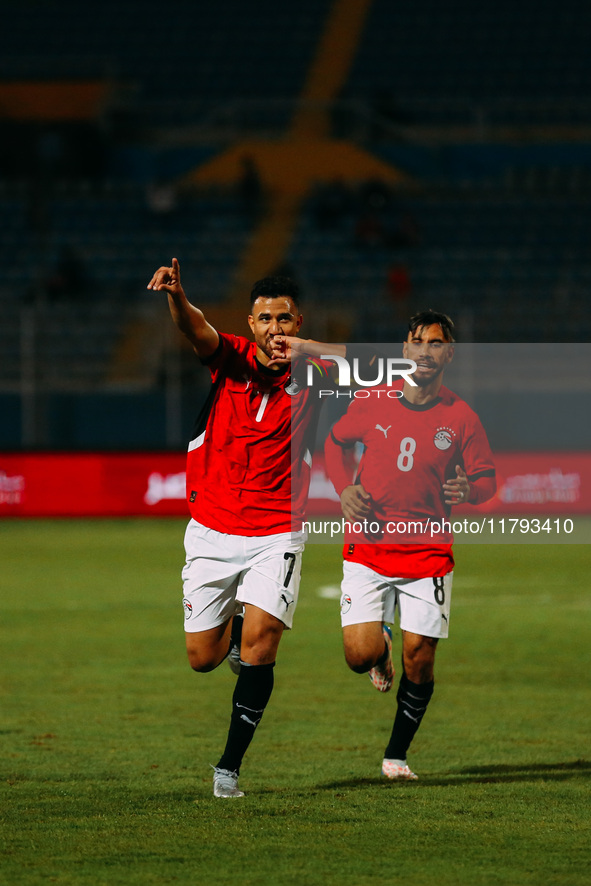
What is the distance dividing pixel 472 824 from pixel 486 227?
76.3 feet

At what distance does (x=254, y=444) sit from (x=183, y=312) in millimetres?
706

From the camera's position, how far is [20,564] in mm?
16062

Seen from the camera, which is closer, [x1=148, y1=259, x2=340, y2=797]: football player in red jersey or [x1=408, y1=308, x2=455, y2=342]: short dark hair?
[x1=148, y1=259, x2=340, y2=797]: football player in red jersey

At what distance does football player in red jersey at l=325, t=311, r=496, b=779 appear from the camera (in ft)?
20.1

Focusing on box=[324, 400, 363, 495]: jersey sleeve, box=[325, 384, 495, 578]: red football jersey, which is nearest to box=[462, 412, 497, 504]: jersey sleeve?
box=[325, 384, 495, 578]: red football jersey

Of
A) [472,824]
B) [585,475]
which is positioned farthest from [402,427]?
[585,475]

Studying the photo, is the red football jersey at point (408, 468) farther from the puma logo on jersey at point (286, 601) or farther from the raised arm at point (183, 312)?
the raised arm at point (183, 312)

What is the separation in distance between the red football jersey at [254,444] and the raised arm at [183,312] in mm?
112

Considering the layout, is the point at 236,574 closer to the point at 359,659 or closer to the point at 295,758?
the point at 359,659

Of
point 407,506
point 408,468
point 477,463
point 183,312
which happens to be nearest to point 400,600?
point 407,506

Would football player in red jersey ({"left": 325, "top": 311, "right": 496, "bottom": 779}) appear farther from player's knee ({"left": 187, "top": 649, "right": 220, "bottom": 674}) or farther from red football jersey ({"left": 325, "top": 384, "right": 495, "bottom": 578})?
player's knee ({"left": 187, "top": 649, "right": 220, "bottom": 674})

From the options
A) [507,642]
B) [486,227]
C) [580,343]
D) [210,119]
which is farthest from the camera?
[210,119]

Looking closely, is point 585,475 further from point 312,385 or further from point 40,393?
point 312,385

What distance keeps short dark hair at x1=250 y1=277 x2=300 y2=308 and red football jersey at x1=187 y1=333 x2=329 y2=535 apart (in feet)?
0.80
